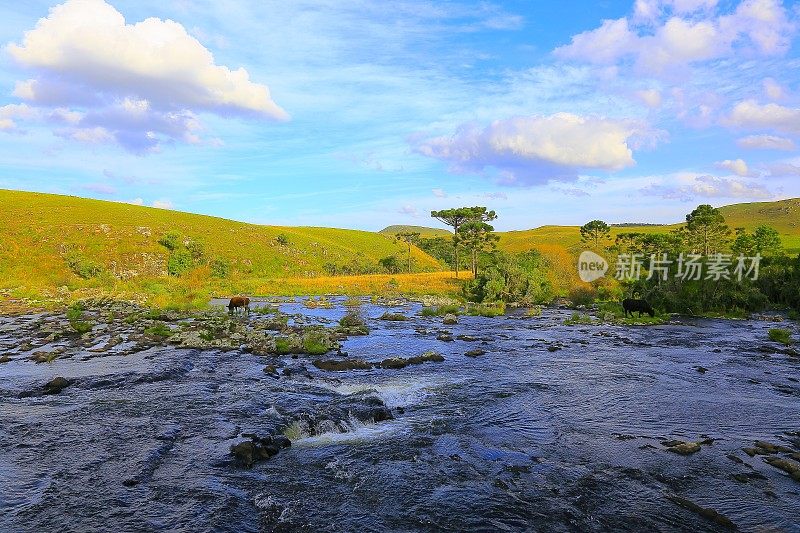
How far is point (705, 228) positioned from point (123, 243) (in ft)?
365

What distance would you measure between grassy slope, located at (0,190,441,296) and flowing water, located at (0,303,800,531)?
60.7m

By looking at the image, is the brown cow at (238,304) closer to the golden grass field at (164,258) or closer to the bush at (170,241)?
the golden grass field at (164,258)

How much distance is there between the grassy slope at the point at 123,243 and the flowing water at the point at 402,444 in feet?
199

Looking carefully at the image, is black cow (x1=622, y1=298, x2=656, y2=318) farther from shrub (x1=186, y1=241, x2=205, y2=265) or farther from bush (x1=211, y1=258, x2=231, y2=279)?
shrub (x1=186, y1=241, x2=205, y2=265)

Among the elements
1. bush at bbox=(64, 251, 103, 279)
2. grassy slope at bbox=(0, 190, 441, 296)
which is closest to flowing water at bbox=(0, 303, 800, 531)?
grassy slope at bbox=(0, 190, 441, 296)

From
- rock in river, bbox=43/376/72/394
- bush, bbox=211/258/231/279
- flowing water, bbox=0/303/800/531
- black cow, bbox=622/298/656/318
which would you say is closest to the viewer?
flowing water, bbox=0/303/800/531

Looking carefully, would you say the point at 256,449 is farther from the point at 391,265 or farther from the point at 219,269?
the point at 391,265

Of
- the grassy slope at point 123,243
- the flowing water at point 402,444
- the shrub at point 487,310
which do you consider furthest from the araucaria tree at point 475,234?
the flowing water at point 402,444

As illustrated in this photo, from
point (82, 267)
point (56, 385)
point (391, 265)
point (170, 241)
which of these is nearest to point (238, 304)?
point (56, 385)

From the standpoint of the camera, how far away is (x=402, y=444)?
1279 centimetres

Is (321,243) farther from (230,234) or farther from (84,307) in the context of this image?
(84,307)

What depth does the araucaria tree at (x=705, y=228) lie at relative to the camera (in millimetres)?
83188

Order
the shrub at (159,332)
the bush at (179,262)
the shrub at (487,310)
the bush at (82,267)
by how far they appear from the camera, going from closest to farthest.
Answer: the shrub at (159,332), the shrub at (487,310), the bush at (82,267), the bush at (179,262)

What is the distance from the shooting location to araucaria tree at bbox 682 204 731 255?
8319cm
